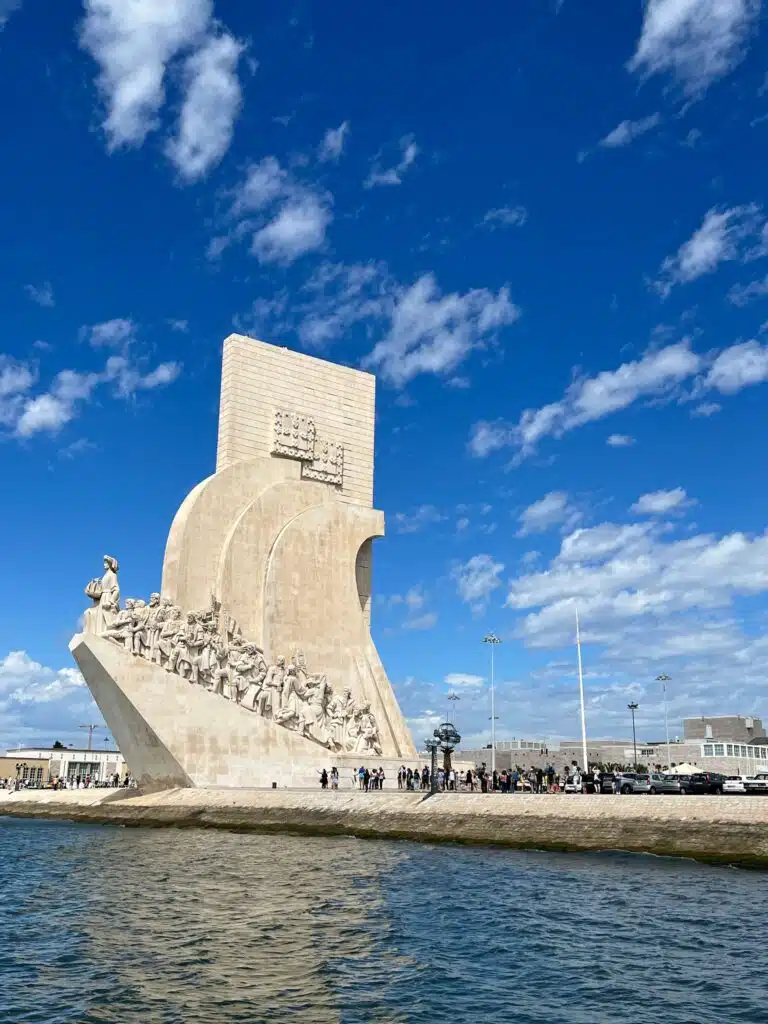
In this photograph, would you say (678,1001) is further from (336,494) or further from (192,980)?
(336,494)

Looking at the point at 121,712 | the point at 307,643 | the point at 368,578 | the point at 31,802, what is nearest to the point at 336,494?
the point at 368,578

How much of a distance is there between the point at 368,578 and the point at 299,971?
71.6 ft

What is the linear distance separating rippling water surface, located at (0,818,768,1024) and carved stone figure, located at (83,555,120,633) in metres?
8.65

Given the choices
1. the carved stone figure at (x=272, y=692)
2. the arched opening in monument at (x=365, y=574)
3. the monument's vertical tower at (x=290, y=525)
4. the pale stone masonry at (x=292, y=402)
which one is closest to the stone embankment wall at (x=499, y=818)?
the carved stone figure at (x=272, y=692)

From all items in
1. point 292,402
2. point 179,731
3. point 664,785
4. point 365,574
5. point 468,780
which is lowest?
point 664,785

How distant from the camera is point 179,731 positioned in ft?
69.2

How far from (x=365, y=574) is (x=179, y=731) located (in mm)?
8682

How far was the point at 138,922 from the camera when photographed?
8234 millimetres

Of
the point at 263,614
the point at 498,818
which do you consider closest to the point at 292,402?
the point at 263,614

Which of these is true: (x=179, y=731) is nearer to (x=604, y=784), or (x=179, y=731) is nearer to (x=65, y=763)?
(x=604, y=784)

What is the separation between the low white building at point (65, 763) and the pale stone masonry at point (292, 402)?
687 inches

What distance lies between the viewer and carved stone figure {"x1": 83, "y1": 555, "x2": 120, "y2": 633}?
69.3 feet

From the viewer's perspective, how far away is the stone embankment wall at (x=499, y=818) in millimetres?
12562

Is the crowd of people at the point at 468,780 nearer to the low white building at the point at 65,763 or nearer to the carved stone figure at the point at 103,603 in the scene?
the carved stone figure at the point at 103,603
